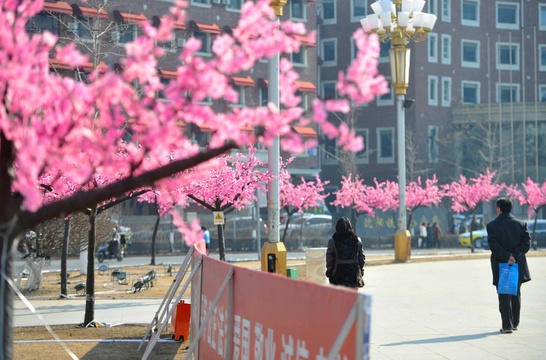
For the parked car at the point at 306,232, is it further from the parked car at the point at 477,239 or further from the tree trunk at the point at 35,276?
the tree trunk at the point at 35,276

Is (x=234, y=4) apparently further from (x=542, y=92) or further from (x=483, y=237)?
(x=542, y=92)

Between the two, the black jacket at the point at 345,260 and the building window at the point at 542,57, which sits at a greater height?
the building window at the point at 542,57

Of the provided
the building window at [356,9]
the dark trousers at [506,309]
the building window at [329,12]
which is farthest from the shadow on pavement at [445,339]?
the building window at [329,12]

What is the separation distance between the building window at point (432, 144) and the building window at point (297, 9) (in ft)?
42.9

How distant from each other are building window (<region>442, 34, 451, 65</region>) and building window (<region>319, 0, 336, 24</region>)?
804 centimetres

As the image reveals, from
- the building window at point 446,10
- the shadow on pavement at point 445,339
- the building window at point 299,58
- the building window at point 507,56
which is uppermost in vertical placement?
the building window at point 446,10

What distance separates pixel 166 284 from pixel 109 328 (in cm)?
1173

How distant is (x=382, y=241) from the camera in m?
62.3

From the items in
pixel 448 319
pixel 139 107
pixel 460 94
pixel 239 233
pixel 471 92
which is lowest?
pixel 448 319

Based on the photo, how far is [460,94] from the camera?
79.8 meters

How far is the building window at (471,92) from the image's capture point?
8081cm

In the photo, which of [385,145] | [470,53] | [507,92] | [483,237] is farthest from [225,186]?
[507,92]

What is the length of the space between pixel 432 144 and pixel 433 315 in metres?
59.8

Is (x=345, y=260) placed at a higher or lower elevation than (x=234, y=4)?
lower
